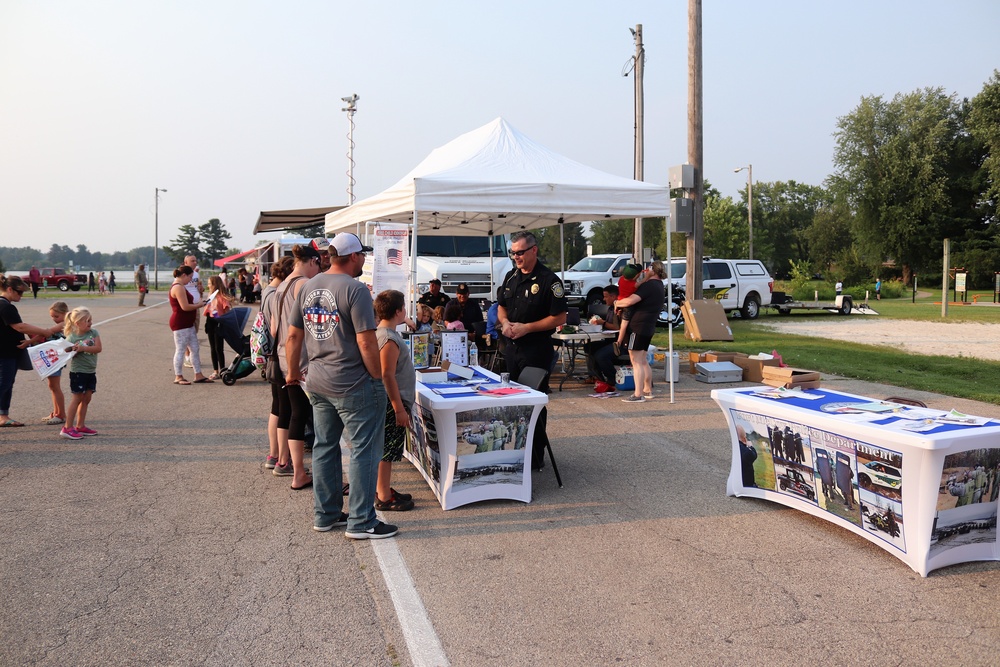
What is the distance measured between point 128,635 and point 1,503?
273 cm

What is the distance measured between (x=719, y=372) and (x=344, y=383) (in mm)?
7776

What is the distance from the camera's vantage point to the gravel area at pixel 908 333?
14.8 metres

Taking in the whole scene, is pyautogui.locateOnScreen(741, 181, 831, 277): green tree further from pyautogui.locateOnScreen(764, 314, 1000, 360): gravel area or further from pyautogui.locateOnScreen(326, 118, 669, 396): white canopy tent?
pyautogui.locateOnScreen(326, 118, 669, 396): white canopy tent

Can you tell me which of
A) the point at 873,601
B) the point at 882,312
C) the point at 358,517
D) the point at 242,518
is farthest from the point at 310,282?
the point at 882,312

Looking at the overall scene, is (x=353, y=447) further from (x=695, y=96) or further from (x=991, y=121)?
(x=991, y=121)

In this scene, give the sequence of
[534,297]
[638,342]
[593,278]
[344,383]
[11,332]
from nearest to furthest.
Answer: [344,383]
[534,297]
[11,332]
[638,342]
[593,278]

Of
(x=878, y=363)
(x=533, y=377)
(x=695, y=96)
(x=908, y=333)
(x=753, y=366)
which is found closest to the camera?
(x=533, y=377)

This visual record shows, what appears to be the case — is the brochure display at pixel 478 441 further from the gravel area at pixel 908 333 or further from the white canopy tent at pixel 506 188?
the gravel area at pixel 908 333

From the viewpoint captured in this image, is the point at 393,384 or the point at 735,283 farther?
the point at 735,283

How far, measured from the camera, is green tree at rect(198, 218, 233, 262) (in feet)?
438

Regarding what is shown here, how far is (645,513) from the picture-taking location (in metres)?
5.20

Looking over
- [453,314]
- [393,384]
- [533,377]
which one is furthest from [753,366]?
[393,384]

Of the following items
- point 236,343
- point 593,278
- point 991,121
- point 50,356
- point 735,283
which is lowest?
point 236,343

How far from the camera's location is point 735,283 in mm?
24094
